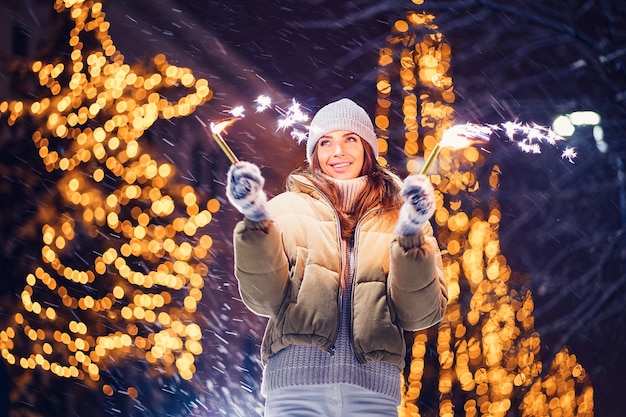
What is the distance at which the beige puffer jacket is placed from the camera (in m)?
1.68

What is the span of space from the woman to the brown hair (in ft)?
0.16

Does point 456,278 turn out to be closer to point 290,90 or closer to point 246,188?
point 290,90

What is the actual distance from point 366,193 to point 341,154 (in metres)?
0.16

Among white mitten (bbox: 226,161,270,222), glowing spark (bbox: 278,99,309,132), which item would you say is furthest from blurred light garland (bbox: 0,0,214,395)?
white mitten (bbox: 226,161,270,222)

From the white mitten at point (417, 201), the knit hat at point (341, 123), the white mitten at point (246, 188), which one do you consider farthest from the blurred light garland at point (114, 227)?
the white mitten at point (417, 201)

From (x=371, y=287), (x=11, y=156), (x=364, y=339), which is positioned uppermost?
(x=11, y=156)

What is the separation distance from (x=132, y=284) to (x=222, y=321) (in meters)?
0.53

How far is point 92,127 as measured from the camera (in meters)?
3.79

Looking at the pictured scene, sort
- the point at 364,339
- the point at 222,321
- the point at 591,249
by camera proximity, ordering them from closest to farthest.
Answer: the point at 364,339, the point at 222,321, the point at 591,249

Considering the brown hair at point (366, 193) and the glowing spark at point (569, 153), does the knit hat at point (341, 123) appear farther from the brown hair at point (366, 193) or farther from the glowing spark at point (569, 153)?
the glowing spark at point (569, 153)

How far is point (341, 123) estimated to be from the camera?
206 cm

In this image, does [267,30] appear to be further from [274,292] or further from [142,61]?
[274,292]

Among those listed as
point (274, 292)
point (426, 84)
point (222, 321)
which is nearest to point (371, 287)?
point (274, 292)

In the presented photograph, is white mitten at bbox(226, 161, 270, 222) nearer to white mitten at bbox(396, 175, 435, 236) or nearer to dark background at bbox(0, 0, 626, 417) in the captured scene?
white mitten at bbox(396, 175, 435, 236)
